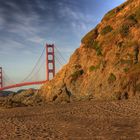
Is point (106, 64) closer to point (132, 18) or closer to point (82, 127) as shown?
point (132, 18)

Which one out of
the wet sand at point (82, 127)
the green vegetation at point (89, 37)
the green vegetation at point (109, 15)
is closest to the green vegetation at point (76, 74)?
the green vegetation at point (89, 37)

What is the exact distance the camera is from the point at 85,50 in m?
37.9

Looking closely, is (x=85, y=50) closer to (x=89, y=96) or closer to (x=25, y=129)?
(x=89, y=96)

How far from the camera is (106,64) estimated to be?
3253 cm

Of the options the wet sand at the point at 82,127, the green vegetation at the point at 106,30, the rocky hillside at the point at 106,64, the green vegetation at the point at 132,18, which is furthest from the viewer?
the green vegetation at the point at 106,30

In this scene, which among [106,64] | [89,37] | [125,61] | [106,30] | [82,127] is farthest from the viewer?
[89,37]

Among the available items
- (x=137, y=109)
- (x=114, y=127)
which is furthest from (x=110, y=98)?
(x=114, y=127)

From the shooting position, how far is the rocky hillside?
2926 cm

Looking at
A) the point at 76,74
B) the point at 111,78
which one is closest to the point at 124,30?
the point at 111,78

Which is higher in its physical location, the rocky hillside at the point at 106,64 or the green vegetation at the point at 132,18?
the green vegetation at the point at 132,18

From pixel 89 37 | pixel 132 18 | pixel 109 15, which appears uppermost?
pixel 109 15

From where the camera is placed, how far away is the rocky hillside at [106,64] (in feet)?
96.0

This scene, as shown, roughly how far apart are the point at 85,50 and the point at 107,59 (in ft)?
17.3

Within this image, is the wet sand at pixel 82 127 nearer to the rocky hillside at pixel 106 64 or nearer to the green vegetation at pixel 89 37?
the rocky hillside at pixel 106 64
